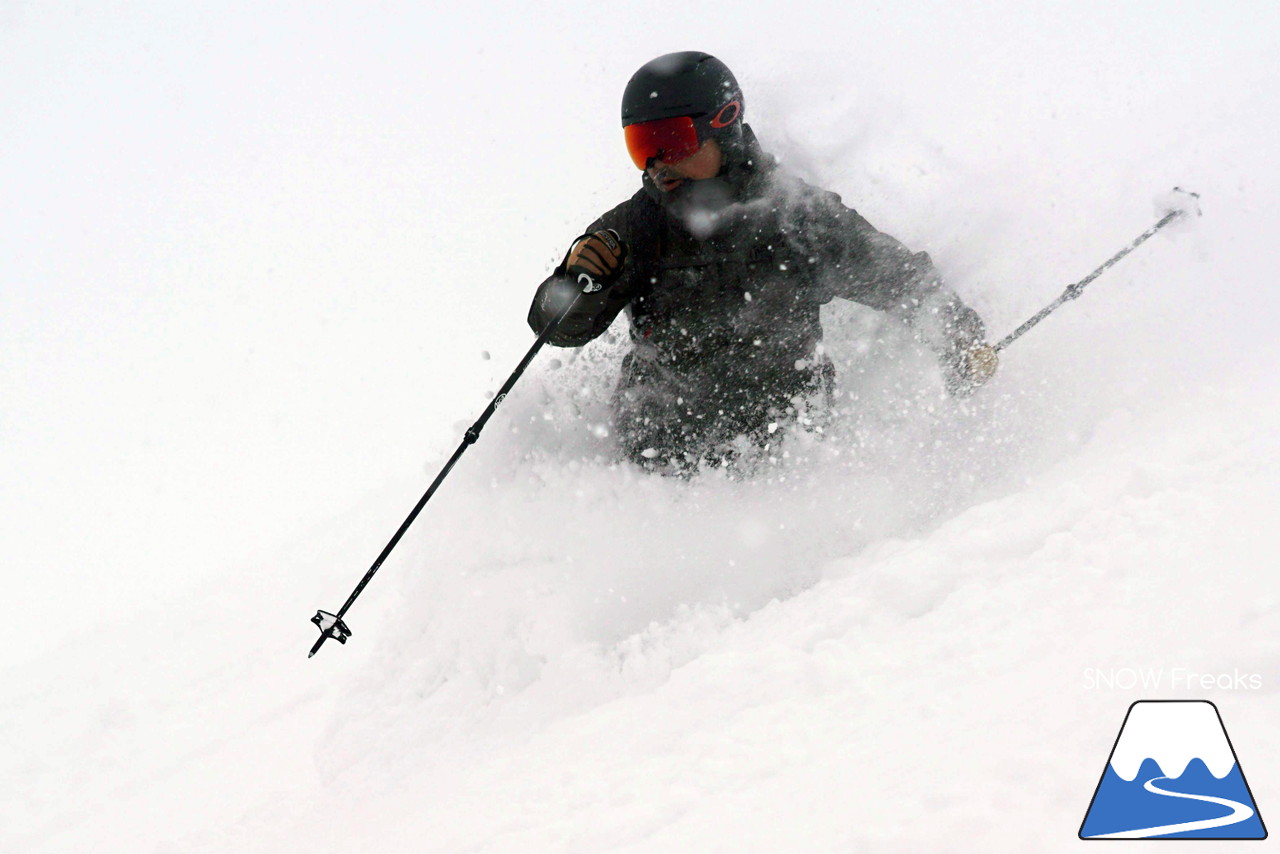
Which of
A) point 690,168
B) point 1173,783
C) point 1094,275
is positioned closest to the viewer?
point 1173,783

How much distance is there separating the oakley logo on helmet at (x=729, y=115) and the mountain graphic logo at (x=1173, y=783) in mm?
2130

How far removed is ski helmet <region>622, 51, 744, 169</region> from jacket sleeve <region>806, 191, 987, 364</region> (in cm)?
50

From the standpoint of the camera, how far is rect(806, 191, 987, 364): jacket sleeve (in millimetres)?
3096

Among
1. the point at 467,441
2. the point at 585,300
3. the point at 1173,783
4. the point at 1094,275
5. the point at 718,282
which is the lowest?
the point at 1173,783

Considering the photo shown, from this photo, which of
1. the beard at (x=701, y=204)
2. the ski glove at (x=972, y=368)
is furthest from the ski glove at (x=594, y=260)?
the ski glove at (x=972, y=368)

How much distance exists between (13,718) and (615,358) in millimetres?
3949

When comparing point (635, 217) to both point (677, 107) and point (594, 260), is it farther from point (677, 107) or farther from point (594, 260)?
point (677, 107)

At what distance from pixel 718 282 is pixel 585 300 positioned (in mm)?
487

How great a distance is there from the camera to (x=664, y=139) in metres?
2.81

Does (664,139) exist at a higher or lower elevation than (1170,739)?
higher

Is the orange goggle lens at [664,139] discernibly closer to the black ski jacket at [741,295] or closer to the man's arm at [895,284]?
the black ski jacket at [741,295]

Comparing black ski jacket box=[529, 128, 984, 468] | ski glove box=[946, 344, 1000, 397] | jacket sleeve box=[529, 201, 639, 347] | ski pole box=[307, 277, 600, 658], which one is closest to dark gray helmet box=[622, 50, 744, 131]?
black ski jacket box=[529, 128, 984, 468]

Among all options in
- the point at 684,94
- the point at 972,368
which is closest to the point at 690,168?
the point at 684,94

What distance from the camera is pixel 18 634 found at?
12578 mm
